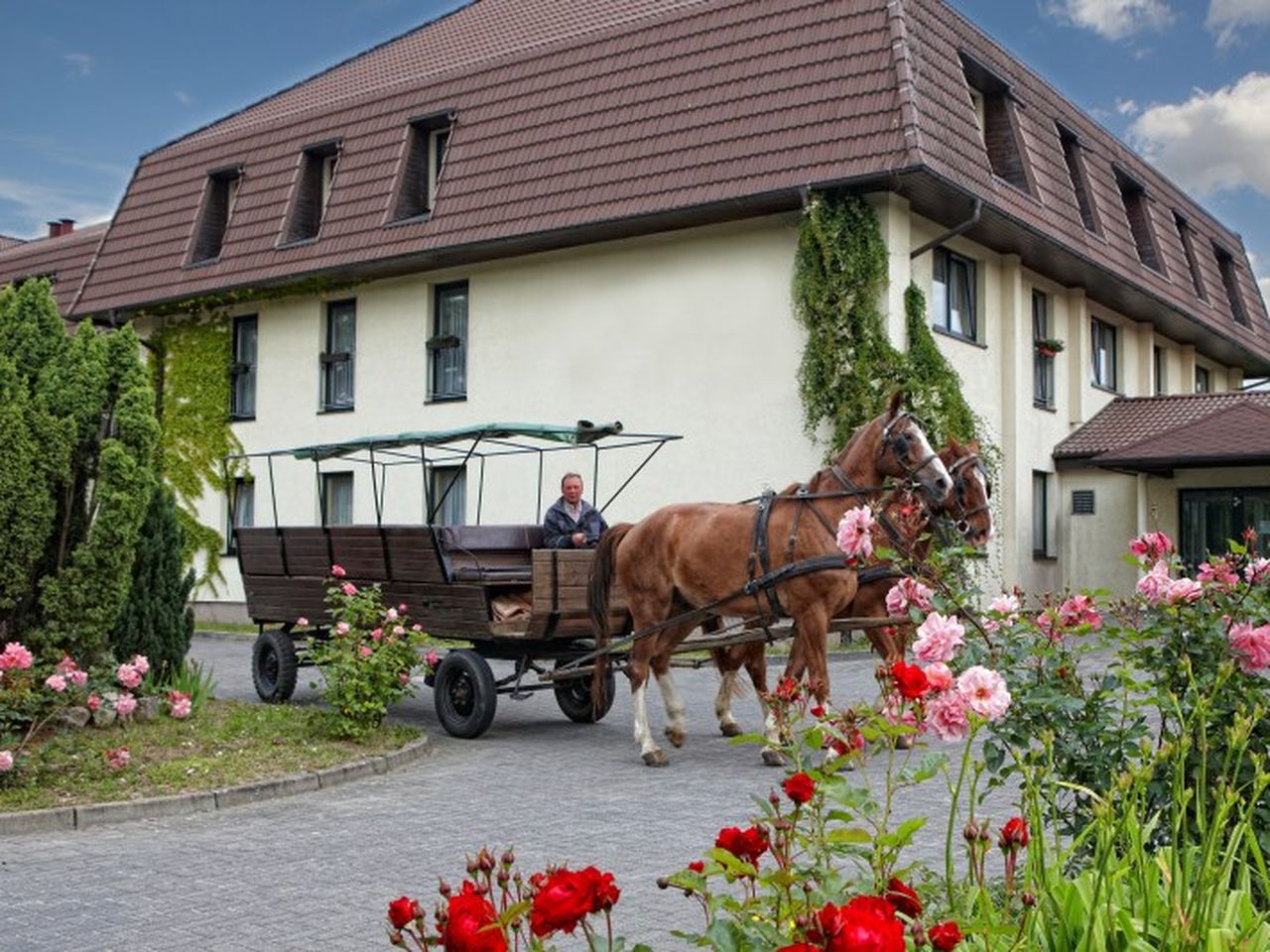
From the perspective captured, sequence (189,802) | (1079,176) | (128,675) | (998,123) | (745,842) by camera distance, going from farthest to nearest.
Result: (1079,176), (998,123), (128,675), (189,802), (745,842)

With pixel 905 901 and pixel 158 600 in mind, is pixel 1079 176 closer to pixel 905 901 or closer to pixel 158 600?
pixel 158 600

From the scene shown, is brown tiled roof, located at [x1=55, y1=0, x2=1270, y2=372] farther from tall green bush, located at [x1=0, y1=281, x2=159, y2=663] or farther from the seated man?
tall green bush, located at [x1=0, y1=281, x2=159, y2=663]

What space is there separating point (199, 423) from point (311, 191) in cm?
491

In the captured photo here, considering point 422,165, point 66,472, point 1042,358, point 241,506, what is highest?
point 422,165

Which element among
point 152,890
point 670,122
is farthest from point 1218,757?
point 670,122

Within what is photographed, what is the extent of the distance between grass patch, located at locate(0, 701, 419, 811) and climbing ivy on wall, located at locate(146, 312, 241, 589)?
52.8 ft

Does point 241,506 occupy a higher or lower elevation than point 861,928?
higher

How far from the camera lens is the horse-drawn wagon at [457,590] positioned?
446 inches

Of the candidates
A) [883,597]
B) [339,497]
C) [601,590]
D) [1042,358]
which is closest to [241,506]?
[339,497]

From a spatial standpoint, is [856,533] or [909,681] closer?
[909,681]

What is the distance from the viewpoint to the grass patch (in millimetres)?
8578

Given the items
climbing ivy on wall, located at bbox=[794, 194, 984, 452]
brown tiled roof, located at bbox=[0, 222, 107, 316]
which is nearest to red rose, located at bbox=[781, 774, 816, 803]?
climbing ivy on wall, located at bbox=[794, 194, 984, 452]

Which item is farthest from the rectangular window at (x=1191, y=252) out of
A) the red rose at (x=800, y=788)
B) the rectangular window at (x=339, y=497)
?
→ the red rose at (x=800, y=788)

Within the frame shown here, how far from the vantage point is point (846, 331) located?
784 inches
